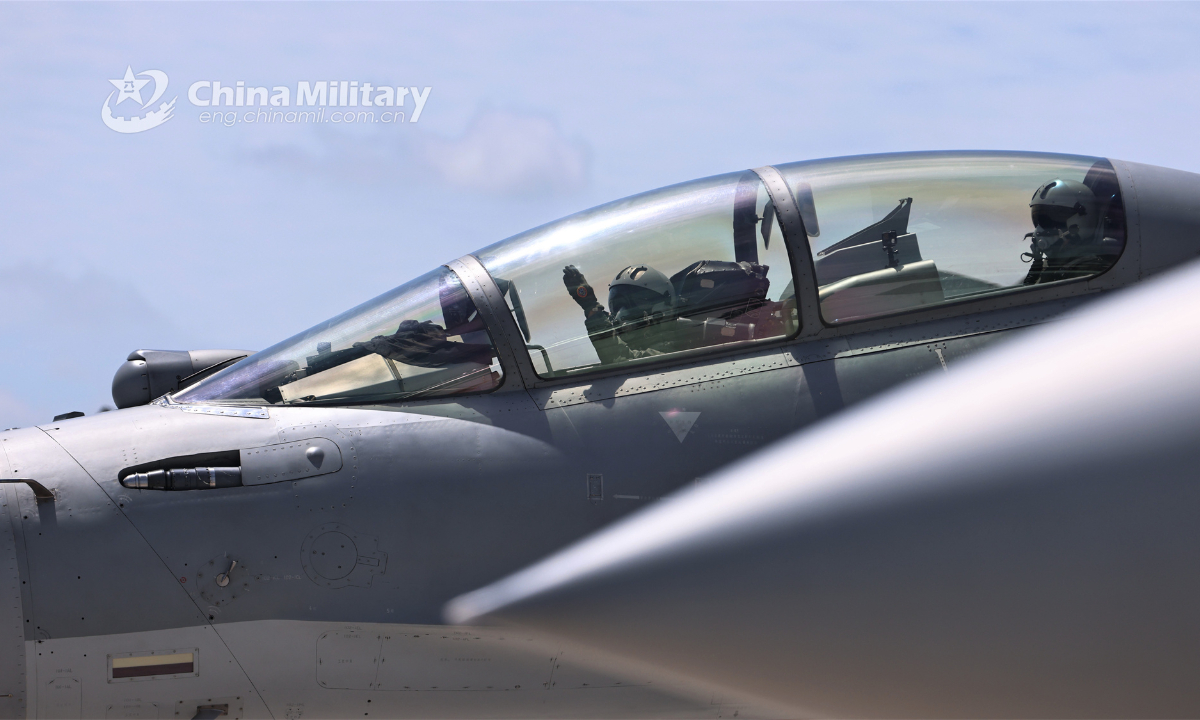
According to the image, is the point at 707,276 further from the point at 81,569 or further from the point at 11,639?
the point at 11,639

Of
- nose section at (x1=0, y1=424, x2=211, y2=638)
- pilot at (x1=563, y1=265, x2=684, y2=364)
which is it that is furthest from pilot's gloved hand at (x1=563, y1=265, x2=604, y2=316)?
nose section at (x1=0, y1=424, x2=211, y2=638)

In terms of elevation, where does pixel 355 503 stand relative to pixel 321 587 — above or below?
above

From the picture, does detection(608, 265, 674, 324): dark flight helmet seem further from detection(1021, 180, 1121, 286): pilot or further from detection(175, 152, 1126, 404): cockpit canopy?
detection(1021, 180, 1121, 286): pilot

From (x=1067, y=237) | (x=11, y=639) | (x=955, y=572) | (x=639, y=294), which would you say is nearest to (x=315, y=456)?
(x=11, y=639)

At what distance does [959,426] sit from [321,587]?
3.38 m

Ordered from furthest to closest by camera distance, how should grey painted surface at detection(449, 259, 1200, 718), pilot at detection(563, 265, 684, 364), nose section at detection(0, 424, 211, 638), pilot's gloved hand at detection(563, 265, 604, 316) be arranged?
pilot's gloved hand at detection(563, 265, 604, 316) → pilot at detection(563, 265, 684, 364) → nose section at detection(0, 424, 211, 638) → grey painted surface at detection(449, 259, 1200, 718)

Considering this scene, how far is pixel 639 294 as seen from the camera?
5.99 meters

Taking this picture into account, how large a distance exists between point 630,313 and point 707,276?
1.69 ft

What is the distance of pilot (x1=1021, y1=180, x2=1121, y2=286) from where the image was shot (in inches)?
235

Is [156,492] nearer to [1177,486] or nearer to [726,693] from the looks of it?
[726,693]

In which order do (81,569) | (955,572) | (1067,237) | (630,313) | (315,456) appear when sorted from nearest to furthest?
(955,572)
(81,569)
(315,456)
(630,313)
(1067,237)

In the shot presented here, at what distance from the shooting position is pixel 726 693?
A: 541 cm

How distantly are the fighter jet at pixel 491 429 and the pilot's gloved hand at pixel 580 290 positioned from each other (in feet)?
0.04

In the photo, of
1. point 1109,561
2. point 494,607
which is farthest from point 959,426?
point 494,607
